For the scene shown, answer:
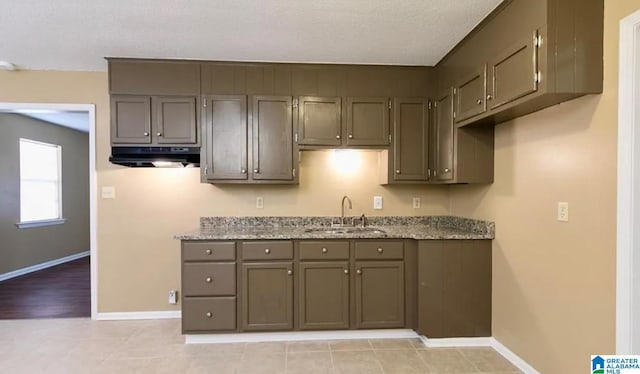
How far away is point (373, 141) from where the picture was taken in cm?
310

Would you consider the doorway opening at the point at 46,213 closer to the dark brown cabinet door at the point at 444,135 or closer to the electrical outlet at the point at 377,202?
the electrical outlet at the point at 377,202

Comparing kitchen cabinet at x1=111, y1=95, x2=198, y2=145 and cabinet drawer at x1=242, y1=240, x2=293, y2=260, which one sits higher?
kitchen cabinet at x1=111, y1=95, x2=198, y2=145

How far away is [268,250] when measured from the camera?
2.76m

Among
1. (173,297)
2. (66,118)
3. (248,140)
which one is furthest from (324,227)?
→ (66,118)

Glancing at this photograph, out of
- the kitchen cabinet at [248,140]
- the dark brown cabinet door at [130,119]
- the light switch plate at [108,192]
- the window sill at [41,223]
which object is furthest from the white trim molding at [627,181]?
the window sill at [41,223]

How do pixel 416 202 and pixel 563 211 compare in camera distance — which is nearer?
pixel 563 211

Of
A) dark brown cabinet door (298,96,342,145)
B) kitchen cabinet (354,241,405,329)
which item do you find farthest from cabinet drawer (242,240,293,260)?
dark brown cabinet door (298,96,342,145)

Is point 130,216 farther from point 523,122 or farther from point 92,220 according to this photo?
point 523,122

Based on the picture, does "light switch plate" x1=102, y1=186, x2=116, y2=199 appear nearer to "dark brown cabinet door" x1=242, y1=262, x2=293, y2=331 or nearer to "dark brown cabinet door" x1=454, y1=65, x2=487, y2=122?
"dark brown cabinet door" x1=242, y1=262, x2=293, y2=331

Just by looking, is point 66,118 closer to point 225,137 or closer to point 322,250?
point 225,137

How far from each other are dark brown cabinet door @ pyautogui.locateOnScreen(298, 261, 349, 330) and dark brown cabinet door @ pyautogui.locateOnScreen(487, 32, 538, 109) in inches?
67.0

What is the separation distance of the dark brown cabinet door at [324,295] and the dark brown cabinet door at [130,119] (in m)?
1.84

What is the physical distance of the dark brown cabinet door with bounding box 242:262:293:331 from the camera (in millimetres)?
2752

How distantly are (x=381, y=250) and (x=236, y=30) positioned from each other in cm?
207
